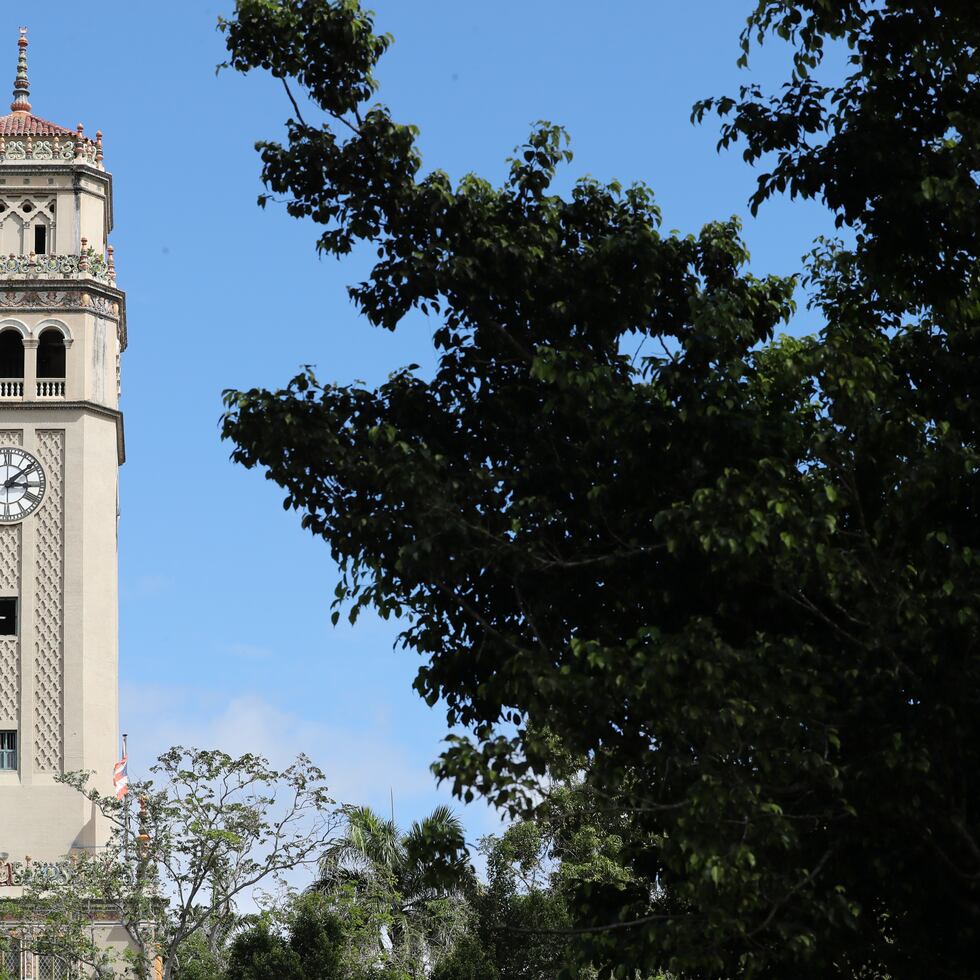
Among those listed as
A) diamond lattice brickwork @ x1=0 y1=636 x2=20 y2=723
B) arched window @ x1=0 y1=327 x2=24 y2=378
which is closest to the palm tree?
diamond lattice brickwork @ x1=0 y1=636 x2=20 y2=723

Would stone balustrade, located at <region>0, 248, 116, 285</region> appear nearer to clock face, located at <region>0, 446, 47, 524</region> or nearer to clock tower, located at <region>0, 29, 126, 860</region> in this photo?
clock tower, located at <region>0, 29, 126, 860</region>

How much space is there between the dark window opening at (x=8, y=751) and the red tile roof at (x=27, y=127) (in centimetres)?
1470

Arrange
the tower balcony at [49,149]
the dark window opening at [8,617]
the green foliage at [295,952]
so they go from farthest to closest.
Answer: the tower balcony at [49,149], the dark window opening at [8,617], the green foliage at [295,952]

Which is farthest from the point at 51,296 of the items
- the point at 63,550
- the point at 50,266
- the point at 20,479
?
the point at 63,550

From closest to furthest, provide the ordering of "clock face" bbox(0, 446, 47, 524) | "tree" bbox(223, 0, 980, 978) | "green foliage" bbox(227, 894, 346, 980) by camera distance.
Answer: "tree" bbox(223, 0, 980, 978) < "green foliage" bbox(227, 894, 346, 980) < "clock face" bbox(0, 446, 47, 524)

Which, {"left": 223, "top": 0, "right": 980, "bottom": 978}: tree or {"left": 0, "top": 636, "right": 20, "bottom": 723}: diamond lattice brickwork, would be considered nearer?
{"left": 223, "top": 0, "right": 980, "bottom": 978}: tree

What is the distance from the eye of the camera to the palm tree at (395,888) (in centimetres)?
3669

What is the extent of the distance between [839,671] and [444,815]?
1125 inches

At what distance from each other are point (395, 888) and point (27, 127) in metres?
20.9

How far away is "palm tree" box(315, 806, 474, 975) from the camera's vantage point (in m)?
36.7

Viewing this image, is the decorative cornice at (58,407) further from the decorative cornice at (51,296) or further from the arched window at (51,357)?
the decorative cornice at (51,296)

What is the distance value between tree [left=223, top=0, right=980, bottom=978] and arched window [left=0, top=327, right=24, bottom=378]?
3136 cm

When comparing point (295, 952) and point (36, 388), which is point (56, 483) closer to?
point (36, 388)

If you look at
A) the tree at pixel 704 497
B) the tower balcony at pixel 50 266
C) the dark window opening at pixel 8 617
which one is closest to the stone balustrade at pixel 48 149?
the tower balcony at pixel 50 266
